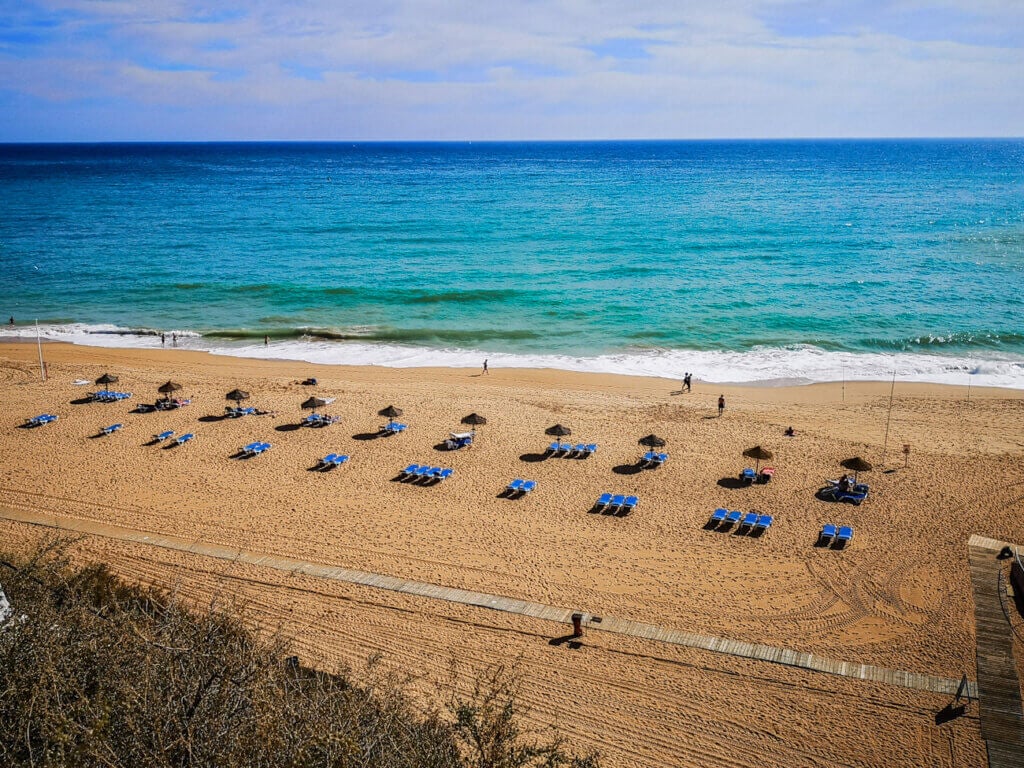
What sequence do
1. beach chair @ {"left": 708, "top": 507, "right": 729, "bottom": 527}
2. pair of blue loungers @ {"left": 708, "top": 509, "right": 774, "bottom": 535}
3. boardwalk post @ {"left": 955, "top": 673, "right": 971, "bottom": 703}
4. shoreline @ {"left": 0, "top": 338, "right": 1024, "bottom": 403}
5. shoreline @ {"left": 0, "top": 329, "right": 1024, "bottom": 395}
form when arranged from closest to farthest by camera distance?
boardwalk post @ {"left": 955, "top": 673, "right": 971, "bottom": 703}
pair of blue loungers @ {"left": 708, "top": 509, "right": 774, "bottom": 535}
beach chair @ {"left": 708, "top": 507, "right": 729, "bottom": 527}
shoreline @ {"left": 0, "top": 338, "right": 1024, "bottom": 403}
shoreline @ {"left": 0, "top": 329, "right": 1024, "bottom": 395}

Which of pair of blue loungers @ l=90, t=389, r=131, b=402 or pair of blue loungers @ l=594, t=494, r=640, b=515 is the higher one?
pair of blue loungers @ l=90, t=389, r=131, b=402

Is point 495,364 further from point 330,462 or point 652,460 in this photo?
point 652,460

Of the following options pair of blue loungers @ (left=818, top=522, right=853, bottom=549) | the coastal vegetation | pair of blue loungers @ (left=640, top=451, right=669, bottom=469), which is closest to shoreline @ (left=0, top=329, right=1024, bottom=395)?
pair of blue loungers @ (left=640, top=451, right=669, bottom=469)

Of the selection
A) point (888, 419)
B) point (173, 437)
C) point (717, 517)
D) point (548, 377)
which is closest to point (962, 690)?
point (717, 517)

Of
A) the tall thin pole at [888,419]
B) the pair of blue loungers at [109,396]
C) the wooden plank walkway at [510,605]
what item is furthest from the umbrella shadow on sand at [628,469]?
the pair of blue loungers at [109,396]

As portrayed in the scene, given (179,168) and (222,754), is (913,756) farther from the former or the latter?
(179,168)

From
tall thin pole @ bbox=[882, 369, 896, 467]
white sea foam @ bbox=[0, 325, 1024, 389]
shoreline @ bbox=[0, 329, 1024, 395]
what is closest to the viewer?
tall thin pole @ bbox=[882, 369, 896, 467]

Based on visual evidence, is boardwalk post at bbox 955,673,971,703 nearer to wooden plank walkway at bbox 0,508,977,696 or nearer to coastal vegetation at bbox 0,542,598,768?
wooden plank walkway at bbox 0,508,977,696
